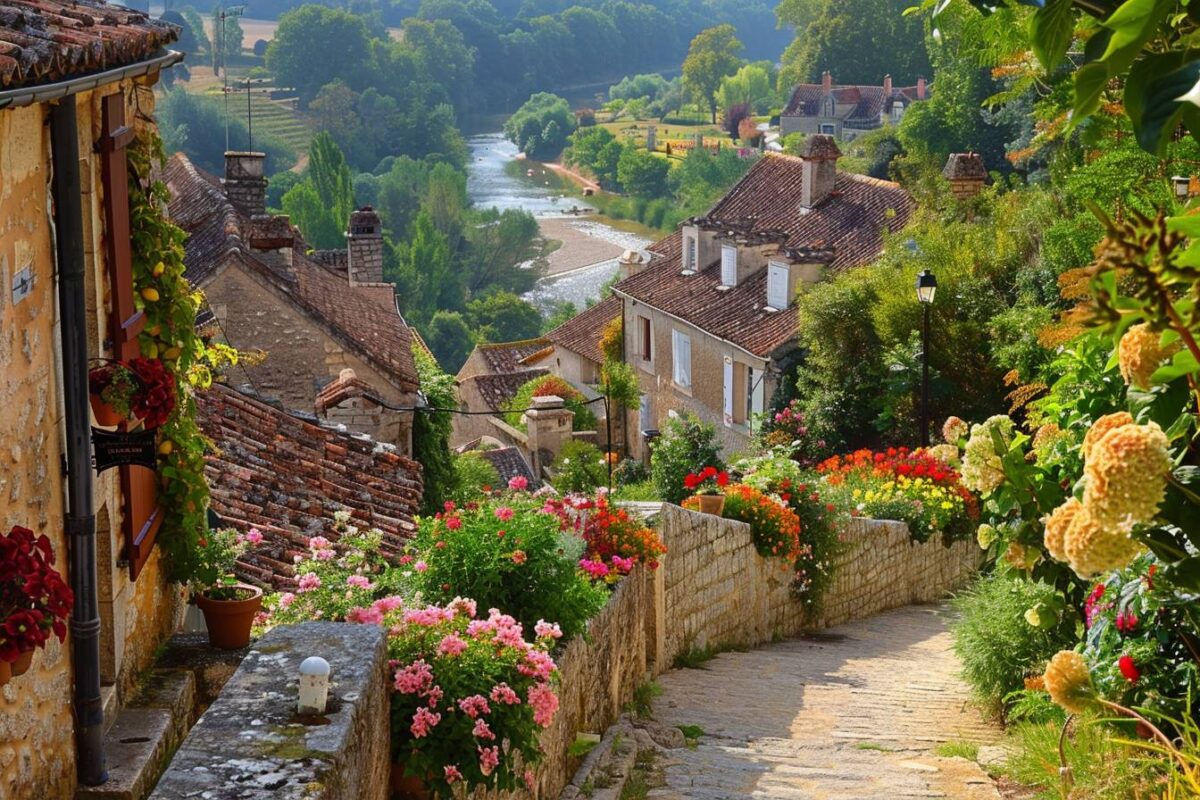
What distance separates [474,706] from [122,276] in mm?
1857

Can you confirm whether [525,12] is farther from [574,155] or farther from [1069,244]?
[1069,244]

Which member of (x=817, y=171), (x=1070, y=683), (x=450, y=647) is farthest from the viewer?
(x=817, y=171)

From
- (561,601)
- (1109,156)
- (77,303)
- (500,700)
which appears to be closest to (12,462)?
(77,303)

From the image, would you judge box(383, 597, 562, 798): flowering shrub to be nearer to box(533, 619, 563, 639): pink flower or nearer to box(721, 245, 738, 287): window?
box(533, 619, 563, 639): pink flower

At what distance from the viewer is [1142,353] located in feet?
9.02

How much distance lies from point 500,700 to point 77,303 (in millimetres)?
1842

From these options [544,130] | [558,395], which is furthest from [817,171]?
[544,130]

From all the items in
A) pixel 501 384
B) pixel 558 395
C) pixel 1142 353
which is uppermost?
pixel 1142 353

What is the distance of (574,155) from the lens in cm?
12681

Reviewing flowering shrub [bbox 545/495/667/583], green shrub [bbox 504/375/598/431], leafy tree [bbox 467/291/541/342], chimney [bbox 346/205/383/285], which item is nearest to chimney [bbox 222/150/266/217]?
chimney [bbox 346/205/383/285]

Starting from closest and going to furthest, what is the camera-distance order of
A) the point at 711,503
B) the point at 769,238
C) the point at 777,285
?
1. the point at 711,503
2. the point at 777,285
3. the point at 769,238

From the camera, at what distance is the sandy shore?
96.3 metres

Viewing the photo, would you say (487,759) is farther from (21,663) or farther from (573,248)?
(573,248)

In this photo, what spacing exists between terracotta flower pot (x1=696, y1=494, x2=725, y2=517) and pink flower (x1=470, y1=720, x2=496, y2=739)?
654 centimetres
